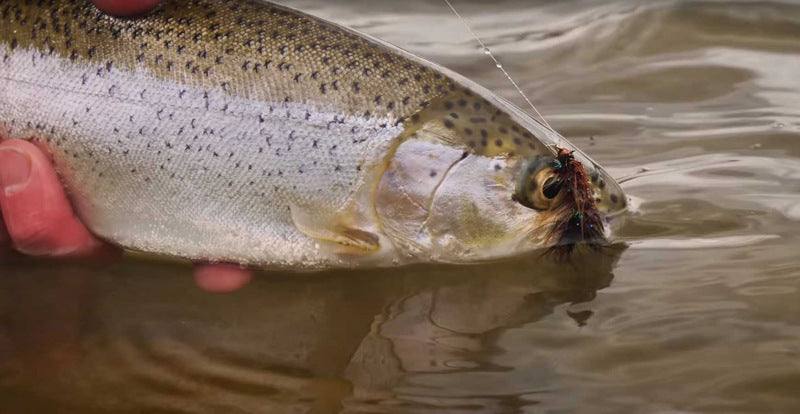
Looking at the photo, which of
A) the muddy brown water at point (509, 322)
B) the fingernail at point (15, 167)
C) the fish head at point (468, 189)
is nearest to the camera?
the muddy brown water at point (509, 322)

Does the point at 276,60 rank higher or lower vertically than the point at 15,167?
higher

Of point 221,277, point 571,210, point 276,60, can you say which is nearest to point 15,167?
point 221,277

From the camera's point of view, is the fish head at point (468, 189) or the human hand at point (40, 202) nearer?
the fish head at point (468, 189)

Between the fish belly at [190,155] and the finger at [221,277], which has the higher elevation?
the fish belly at [190,155]

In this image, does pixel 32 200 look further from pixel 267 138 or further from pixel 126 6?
pixel 267 138

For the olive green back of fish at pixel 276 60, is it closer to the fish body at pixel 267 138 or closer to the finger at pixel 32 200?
the fish body at pixel 267 138

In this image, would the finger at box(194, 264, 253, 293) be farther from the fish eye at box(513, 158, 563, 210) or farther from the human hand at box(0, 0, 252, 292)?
the fish eye at box(513, 158, 563, 210)

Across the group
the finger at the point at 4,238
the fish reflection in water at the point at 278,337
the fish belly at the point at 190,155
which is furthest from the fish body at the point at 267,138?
the finger at the point at 4,238
